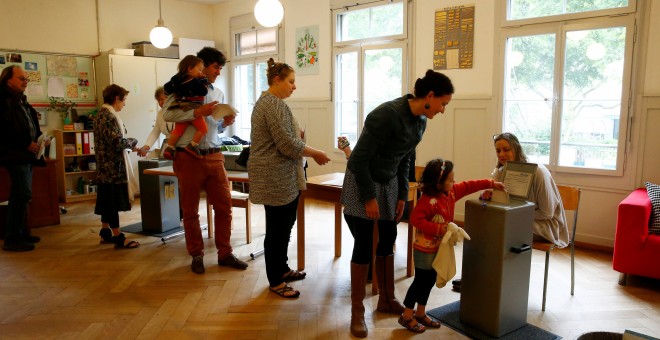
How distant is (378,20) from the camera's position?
18.0 feet

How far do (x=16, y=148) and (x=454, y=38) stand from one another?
407 cm

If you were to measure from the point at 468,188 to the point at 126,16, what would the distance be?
5.85 metres

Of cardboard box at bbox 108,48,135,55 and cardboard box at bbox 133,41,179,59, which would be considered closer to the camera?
cardboard box at bbox 108,48,135,55

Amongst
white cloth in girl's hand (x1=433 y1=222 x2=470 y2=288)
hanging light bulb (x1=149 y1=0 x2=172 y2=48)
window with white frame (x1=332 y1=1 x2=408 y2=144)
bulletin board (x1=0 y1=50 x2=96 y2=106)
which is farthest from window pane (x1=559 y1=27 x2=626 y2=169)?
bulletin board (x1=0 y1=50 x2=96 y2=106)

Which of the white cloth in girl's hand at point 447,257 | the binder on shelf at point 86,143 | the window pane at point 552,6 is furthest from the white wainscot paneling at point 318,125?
the white cloth in girl's hand at point 447,257

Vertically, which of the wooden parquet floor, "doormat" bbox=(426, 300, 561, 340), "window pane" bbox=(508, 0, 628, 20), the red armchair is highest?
"window pane" bbox=(508, 0, 628, 20)

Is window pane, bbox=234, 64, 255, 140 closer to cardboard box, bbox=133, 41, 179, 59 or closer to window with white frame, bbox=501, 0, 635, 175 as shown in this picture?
cardboard box, bbox=133, 41, 179, 59

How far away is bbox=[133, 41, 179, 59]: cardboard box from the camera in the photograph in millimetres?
6383

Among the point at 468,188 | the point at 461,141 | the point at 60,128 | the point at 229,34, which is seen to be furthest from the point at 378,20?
the point at 60,128

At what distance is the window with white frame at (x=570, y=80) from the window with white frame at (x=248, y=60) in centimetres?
345

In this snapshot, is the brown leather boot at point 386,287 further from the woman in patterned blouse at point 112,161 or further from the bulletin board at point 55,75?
the bulletin board at point 55,75

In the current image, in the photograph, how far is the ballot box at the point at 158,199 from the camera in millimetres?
4383

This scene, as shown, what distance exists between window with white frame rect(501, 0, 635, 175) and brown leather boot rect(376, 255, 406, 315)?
91.1 inches

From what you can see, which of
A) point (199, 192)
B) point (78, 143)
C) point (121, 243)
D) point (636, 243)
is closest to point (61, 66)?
point (78, 143)
